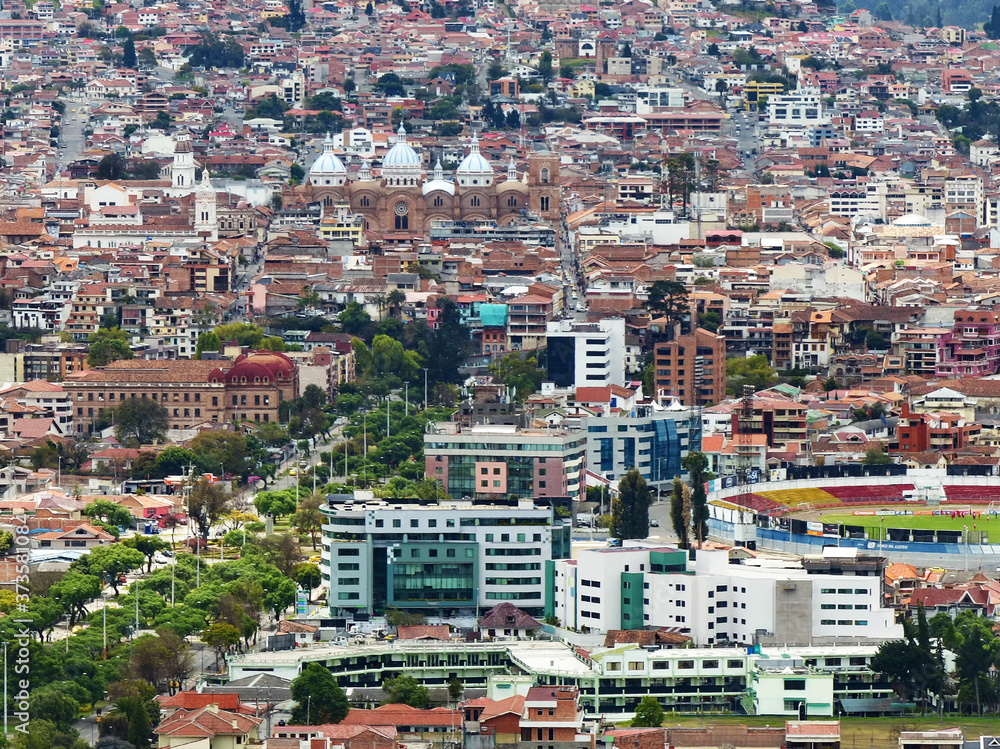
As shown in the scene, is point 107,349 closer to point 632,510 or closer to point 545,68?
point 632,510

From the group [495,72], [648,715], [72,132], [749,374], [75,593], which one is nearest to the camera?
[648,715]

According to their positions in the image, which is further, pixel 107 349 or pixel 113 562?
pixel 107 349

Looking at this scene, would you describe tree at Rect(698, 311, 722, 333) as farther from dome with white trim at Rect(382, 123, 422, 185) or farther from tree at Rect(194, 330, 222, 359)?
dome with white trim at Rect(382, 123, 422, 185)

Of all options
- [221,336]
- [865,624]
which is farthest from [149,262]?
[865,624]

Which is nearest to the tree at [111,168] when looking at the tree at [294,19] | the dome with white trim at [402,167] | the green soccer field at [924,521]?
the dome with white trim at [402,167]

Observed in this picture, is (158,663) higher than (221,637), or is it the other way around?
(158,663)

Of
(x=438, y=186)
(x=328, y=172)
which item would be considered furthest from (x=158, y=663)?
(x=328, y=172)

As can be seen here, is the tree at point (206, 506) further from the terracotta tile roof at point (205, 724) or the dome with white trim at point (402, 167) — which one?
the dome with white trim at point (402, 167)
